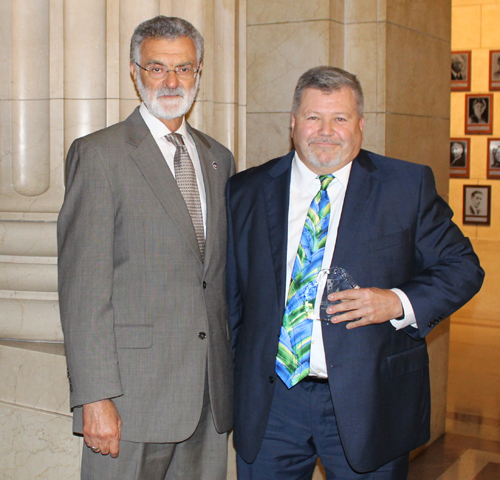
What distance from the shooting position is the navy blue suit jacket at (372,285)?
2455 millimetres

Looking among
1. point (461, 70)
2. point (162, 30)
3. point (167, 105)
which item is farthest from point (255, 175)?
point (461, 70)

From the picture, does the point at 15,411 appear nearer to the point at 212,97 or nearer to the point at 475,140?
the point at 212,97

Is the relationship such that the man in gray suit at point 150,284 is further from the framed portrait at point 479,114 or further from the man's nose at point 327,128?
the framed portrait at point 479,114

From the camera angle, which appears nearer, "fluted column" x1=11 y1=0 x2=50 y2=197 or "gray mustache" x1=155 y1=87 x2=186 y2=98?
"gray mustache" x1=155 y1=87 x2=186 y2=98

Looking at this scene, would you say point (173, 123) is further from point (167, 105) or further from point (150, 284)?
point (150, 284)

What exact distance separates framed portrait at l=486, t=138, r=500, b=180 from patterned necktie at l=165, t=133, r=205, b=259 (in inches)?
309

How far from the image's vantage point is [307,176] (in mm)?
2666

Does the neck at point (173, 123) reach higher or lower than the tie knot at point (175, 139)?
higher

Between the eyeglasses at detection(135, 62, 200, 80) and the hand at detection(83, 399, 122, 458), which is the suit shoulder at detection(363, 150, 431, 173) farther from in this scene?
the hand at detection(83, 399, 122, 458)

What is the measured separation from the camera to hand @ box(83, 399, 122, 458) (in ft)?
7.93

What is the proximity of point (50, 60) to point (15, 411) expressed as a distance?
1780 mm

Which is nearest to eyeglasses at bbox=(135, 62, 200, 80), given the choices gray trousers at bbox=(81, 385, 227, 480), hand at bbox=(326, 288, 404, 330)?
hand at bbox=(326, 288, 404, 330)

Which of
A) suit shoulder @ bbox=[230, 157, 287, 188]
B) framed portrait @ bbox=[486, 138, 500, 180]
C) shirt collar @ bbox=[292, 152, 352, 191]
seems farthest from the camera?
framed portrait @ bbox=[486, 138, 500, 180]

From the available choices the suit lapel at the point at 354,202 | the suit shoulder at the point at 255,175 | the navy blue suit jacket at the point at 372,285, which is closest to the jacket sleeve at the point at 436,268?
the navy blue suit jacket at the point at 372,285
